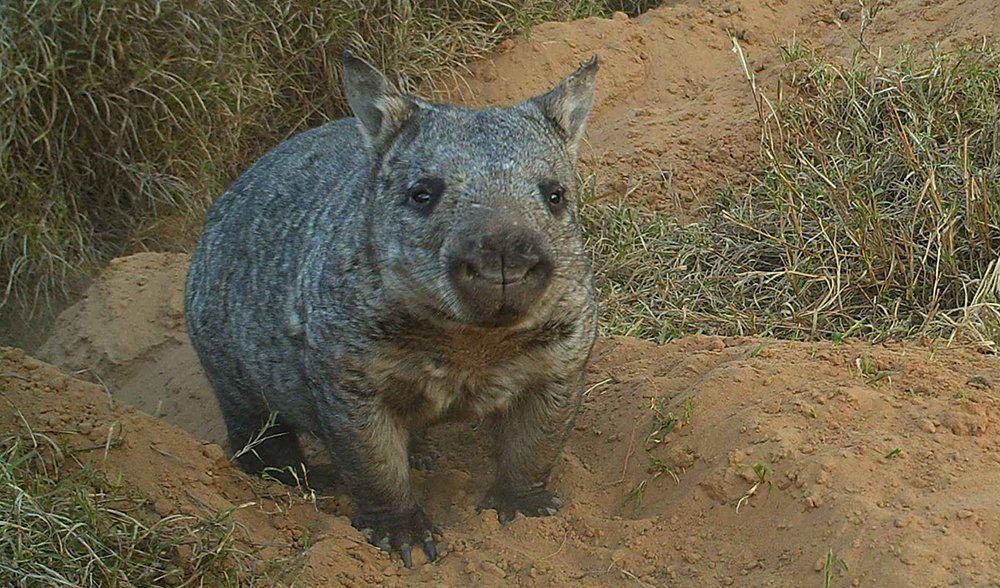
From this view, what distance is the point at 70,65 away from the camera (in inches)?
269

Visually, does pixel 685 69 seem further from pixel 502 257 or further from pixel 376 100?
pixel 502 257

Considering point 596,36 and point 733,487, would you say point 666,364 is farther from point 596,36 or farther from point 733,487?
point 596,36

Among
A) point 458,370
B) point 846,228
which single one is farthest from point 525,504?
point 846,228

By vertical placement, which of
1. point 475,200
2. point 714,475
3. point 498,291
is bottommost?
point 714,475

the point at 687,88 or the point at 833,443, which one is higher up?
the point at 833,443

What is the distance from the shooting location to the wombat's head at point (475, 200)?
12.1 ft

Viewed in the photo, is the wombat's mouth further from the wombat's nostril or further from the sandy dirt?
the sandy dirt

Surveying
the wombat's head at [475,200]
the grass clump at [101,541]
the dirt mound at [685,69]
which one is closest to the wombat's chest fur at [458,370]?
the wombat's head at [475,200]

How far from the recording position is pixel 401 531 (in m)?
4.57

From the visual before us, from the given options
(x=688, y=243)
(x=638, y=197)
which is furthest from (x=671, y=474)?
(x=638, y=197)

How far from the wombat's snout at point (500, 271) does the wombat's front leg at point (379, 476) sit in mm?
826

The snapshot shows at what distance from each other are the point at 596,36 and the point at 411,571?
17.7ft

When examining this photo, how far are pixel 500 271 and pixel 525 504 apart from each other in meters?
1.34

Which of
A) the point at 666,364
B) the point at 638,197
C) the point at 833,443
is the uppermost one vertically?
the point at 833,443
